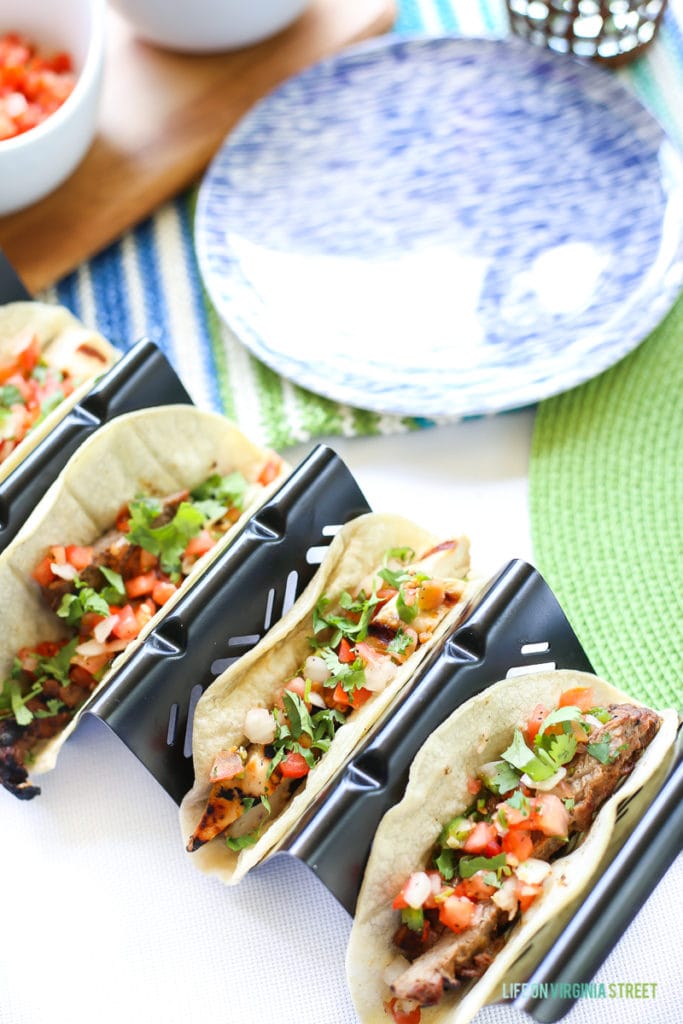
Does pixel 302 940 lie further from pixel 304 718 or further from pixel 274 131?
pixel 274 131

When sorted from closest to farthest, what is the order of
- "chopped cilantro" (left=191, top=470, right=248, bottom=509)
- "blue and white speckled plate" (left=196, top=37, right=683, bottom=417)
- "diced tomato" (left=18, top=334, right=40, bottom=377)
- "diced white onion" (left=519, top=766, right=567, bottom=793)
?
"diced white onion" (left=519, top=766, right=567, bottom=793), "chopped cilantro" (left=191, top=470, right=248, bottom=509), "diced tomato" (left=18, top=334, right=40, bottom=377), "blue and white speckled plate" (left=196, top=37, right=683, bottom=417)

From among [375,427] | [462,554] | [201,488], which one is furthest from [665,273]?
[201,488]

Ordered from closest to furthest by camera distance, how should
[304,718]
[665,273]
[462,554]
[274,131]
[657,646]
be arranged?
1. [304,718]
2. [462,554]
3. [657,646]
4. [665,273]
5. [274,131]

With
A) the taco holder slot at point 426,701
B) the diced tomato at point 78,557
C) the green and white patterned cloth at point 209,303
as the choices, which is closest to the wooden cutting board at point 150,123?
the green and white patterned cloth at point 209,303

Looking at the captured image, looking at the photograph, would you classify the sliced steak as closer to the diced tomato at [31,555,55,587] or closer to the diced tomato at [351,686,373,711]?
the diced tomato at [351,686,373,711]

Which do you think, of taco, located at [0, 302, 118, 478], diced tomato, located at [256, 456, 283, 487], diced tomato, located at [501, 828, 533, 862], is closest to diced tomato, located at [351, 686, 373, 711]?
diced tomato, located at [501, 828, 533, 862]

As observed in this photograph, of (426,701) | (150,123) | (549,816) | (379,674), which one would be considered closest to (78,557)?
(379,674)

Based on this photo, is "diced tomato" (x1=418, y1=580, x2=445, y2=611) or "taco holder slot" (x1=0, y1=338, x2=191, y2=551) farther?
"taco holder slot" (x1=0, y1=338, x2=191, y2=551)
